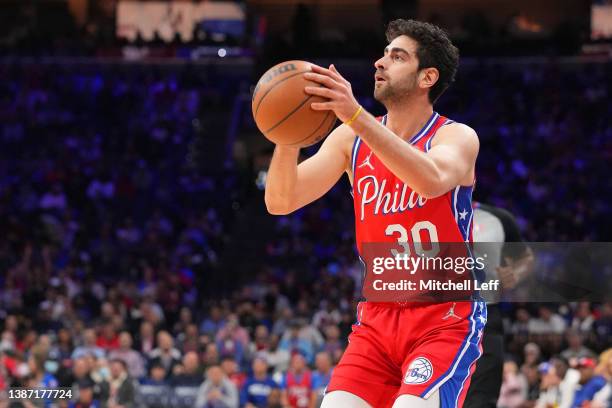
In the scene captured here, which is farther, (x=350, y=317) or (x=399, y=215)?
(x=350, y=317)

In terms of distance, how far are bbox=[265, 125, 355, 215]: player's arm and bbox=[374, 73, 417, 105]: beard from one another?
0.78 feet

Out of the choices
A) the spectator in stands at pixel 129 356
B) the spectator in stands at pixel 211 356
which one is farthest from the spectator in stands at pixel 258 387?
the spectator in stands at pixel 129 356

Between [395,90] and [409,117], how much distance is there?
0.17 meters

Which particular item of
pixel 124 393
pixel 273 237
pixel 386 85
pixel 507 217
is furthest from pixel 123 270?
pixel 386 85

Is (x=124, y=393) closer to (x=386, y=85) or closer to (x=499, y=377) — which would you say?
(x=499, y=377)

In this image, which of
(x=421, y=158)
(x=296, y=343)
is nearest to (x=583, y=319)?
(x=296, y=343)

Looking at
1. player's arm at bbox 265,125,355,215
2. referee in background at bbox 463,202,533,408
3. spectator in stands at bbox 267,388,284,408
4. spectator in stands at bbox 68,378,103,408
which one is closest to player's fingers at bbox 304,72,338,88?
player's arm at bbox 265,125,355,215

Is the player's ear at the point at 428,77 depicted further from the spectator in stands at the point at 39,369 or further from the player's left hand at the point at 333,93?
the spectator in stands at the point at 39,369

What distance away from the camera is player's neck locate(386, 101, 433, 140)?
446 cm

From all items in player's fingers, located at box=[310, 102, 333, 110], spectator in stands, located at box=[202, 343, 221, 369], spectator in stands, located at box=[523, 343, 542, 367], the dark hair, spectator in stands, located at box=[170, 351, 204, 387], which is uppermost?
the dark hair

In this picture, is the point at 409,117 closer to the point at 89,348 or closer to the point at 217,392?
the point at 217,392

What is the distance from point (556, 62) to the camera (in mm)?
23578

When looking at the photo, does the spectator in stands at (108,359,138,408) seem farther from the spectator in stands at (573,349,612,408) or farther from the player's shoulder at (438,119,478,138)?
the player's shoulder at (438,119,478,138)

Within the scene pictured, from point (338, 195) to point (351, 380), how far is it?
51.6ft
